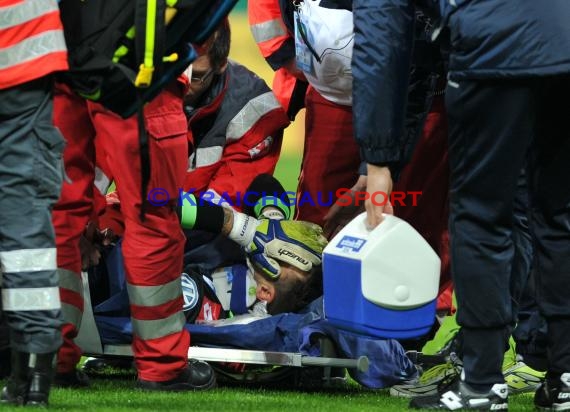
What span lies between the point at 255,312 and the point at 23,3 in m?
1.77

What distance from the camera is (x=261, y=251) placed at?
505cm

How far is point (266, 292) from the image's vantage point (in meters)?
5.09

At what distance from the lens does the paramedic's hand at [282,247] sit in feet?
16.4

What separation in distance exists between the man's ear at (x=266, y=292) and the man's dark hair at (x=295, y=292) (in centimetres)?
Answer: 1

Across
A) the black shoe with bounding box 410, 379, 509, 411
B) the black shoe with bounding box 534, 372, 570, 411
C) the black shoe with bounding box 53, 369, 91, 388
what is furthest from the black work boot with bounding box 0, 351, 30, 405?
the black shoe with bounding box 534, 372, 570, 411

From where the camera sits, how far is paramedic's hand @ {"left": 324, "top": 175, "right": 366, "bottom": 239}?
5.08 m

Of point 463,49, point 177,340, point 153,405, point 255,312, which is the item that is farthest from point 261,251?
point 463,49

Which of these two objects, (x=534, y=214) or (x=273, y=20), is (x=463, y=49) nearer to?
(x=534, y=214)

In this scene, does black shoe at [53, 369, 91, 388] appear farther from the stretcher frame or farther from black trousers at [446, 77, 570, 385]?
black trousers at [446, 77, 570, 385]

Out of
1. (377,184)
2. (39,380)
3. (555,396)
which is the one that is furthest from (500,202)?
(39,380)

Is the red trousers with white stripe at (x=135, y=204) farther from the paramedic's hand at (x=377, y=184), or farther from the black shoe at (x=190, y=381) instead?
the paramedic's hand at (x=377, y=184)

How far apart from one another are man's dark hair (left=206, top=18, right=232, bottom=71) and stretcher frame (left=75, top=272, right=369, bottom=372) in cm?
105

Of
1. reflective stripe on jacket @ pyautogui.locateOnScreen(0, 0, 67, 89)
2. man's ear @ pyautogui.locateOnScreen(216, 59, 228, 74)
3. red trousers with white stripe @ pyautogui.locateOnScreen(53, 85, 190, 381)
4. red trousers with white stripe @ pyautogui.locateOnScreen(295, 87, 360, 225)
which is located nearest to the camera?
reflective stripe on jacket @ pyautogui.locateOnScreen(0, 0, 67, 89)

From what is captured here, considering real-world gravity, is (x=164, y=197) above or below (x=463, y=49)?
below
